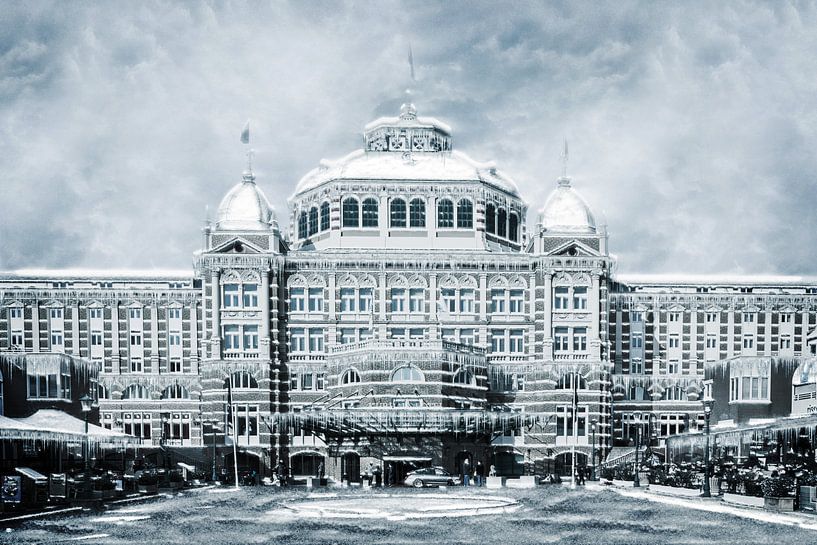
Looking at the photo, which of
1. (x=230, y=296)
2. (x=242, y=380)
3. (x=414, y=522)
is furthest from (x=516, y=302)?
(x=414, y=522)

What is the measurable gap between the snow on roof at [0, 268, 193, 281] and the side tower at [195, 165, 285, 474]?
25.1 ft

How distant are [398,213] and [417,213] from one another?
1.72m

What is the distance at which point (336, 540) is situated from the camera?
36.7 m

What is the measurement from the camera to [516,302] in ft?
302

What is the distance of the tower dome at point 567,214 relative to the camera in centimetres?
9212

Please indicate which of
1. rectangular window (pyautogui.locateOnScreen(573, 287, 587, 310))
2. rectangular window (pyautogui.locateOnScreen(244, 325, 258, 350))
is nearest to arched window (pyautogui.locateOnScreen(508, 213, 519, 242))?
rectangular window (pyautogui.locateOnScreen(573, 287, 587, 310))

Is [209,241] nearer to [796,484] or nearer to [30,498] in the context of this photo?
[30,498]

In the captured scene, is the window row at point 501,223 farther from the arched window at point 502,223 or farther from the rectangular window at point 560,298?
the rectangular window at point 560,298

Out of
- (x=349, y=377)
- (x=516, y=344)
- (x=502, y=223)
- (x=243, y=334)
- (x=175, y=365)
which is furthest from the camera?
(x=502, y=223)

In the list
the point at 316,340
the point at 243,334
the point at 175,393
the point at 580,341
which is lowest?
the point at 175,393

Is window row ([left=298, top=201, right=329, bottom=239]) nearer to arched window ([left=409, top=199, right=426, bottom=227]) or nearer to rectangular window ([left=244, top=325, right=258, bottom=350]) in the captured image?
arched window ([left=409, top=199, right=426, bottom=227])

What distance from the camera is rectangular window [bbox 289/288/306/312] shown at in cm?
9125

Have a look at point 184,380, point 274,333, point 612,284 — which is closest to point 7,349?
point 184,380

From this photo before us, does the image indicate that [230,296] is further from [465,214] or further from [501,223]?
[501,223]
